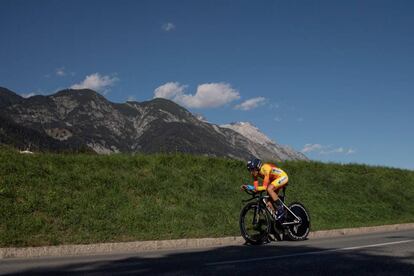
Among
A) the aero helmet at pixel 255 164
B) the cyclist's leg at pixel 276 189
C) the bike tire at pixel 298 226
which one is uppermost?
the aero helmet at pixel 255 164

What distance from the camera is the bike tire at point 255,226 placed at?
11.6 m

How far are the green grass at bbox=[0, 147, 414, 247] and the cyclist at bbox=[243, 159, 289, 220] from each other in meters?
2.13

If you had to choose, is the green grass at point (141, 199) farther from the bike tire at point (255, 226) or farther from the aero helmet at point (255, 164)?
the aero helmet at point (255, 164)

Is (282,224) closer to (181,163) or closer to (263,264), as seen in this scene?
(263,264)

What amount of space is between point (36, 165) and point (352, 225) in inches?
450

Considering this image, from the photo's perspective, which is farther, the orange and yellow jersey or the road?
the orange and yellow jersey

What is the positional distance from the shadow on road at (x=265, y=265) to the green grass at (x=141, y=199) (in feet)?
12.7

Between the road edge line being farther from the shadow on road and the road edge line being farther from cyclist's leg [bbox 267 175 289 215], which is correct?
the shadow on road

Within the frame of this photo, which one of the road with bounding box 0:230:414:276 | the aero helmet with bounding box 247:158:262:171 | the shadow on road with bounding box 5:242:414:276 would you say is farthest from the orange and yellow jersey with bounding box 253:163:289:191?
the shadow on road with bounding box 5:242:414:276

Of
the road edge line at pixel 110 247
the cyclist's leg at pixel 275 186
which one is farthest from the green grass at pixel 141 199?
the cyclist's leg at pixel 275 186

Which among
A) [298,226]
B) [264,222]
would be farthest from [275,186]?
[298,226]

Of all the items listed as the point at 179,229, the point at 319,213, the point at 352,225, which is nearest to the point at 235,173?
the point at 319,213

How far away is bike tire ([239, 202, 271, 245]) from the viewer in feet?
38.2

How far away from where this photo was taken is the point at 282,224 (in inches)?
473
